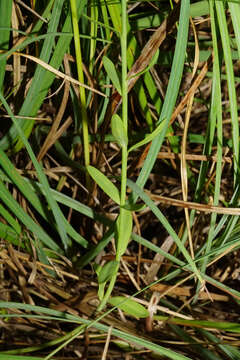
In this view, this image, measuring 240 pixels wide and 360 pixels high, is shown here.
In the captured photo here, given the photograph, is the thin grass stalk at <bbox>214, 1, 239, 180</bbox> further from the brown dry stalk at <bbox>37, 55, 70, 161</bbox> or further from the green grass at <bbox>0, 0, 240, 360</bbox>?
the brown dry stalk at <bbox>37, 55, 70, 161</bbox>

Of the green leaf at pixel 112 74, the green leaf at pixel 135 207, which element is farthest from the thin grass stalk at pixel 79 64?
the green leaf at pixel 135 207

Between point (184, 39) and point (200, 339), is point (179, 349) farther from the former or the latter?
point (184, 39)

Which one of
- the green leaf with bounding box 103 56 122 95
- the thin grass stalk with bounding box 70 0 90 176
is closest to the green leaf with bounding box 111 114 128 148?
the green leaf with bounding box 103 56 122 95

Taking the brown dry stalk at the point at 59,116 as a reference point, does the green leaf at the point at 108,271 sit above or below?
below

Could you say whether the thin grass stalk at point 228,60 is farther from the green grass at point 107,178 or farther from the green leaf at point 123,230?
the green leaf at point 123,230

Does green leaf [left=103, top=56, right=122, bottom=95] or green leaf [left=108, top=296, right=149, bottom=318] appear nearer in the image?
green leaf [left=103, top=56, right=122, bottom=95]

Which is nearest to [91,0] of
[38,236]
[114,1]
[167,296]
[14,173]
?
[114,1]

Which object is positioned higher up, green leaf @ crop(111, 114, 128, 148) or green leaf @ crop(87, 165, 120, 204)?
green leaf @ crop(111, 114, 128, 148)

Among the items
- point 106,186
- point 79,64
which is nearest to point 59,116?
point 79,64
